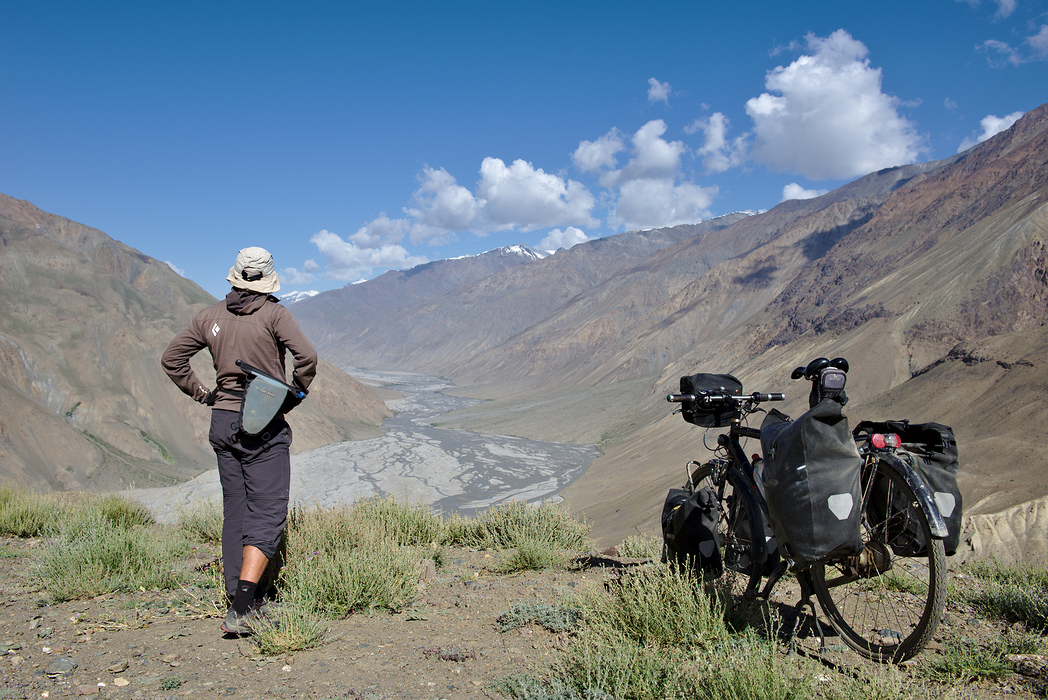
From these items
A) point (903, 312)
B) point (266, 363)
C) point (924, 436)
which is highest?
point (903, 312)

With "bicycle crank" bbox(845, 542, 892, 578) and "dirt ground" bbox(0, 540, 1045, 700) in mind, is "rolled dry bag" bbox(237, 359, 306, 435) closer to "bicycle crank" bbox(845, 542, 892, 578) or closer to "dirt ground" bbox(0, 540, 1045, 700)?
"dirt ground" bbox(0, 540, 1045, 700)

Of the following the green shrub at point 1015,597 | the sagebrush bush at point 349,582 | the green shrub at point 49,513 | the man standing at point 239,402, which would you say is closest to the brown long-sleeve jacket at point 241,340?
the man standing at point 239,402

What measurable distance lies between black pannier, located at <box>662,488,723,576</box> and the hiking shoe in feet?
Answer: 7.57

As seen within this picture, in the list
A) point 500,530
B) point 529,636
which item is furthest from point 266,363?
point 500,530

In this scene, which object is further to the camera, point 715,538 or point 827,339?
point 827,339

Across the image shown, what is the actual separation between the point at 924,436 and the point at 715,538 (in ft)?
3.92

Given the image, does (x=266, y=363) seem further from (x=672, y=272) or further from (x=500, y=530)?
(x=672, y=272)

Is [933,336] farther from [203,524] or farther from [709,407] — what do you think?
[203,524]

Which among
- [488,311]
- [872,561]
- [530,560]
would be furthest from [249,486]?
[488,311]

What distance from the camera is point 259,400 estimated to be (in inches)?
133

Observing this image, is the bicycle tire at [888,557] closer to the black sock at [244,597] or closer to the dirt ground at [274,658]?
the dirt ground at [274,658]

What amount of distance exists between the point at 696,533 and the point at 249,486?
8.48ft

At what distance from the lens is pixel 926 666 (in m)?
2.73

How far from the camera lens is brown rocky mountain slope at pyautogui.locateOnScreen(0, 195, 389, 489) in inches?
993
